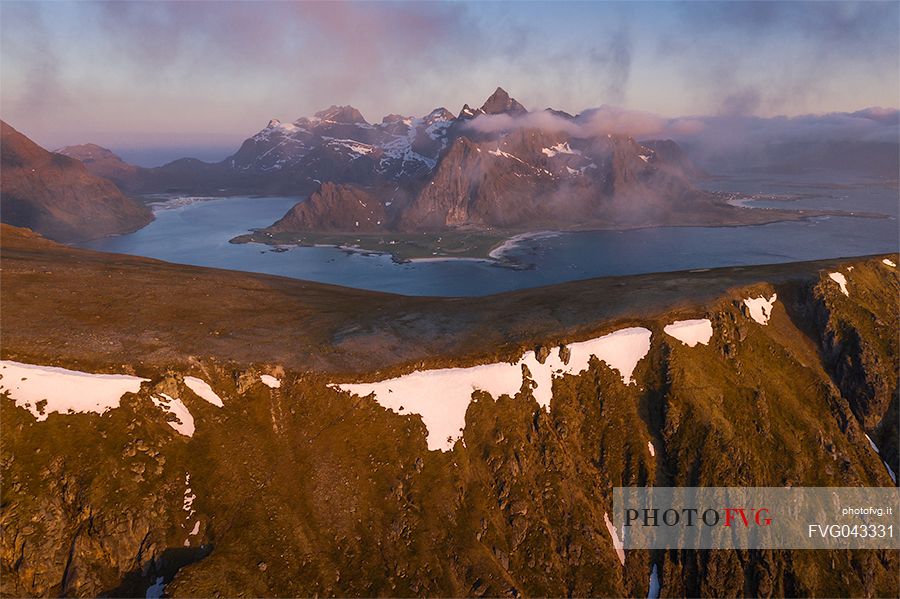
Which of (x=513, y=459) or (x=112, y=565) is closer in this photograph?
(x=112, y=565)

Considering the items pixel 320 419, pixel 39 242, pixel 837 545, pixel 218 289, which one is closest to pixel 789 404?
pixel 837 545

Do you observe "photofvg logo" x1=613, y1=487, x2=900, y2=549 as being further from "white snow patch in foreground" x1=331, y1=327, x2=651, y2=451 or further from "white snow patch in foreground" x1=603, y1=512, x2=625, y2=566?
"white snow patch in foreground" x1=331, y1=327, x2=651, y2=451

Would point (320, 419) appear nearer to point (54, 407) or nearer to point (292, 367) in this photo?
point (292, 367)

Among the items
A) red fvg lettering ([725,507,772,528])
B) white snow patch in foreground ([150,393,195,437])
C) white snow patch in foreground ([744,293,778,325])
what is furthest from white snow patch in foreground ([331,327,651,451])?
white snow patch in foreground ([744,293,778,325])

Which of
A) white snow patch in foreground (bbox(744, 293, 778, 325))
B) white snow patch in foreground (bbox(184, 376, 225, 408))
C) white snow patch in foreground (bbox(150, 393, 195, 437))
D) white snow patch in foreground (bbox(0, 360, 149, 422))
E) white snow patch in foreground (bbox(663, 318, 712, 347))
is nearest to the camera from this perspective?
white snow patch in foreground (bbox(0, 360, 149, 422))

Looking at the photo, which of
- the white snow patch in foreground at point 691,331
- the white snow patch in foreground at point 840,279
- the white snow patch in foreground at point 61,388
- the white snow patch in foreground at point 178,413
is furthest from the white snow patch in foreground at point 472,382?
the white snow patch in foreground at point 840,279

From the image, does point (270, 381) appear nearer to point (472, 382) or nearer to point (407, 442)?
point (407, 442)

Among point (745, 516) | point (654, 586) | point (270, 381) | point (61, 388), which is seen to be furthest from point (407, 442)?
point (745, 516)
